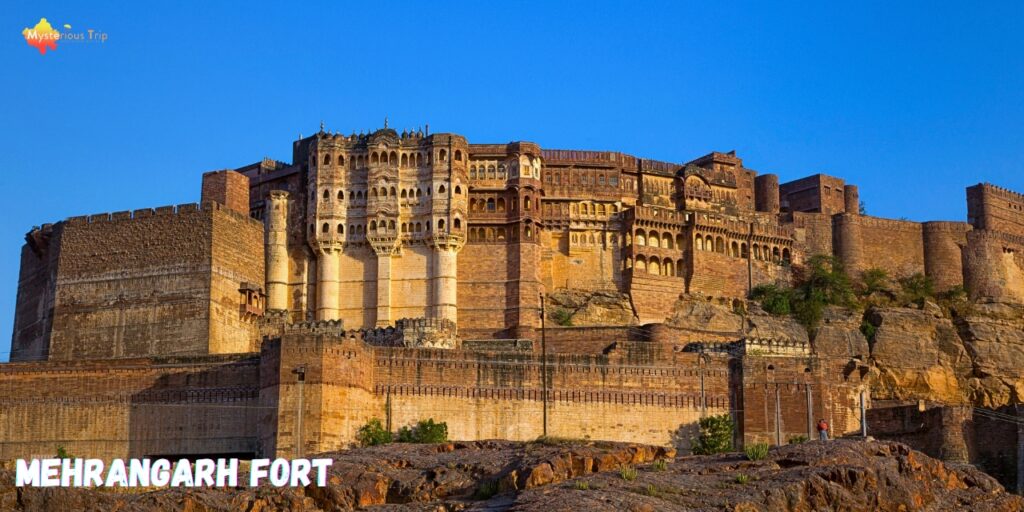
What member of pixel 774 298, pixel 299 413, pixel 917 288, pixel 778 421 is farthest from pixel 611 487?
pixel 917 288

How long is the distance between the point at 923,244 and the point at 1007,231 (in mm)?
6874

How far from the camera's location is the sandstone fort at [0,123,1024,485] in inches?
2645

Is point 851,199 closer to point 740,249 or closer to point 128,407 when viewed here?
point 740,249

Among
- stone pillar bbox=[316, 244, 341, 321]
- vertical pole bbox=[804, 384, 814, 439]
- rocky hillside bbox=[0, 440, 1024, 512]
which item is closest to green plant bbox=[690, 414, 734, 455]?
vertical pole bbox=[804, 384, 814, 439]

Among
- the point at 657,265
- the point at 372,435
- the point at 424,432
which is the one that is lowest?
the point at 372,435

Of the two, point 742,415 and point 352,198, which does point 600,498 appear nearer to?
point 742,415

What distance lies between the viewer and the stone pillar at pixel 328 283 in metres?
83.4

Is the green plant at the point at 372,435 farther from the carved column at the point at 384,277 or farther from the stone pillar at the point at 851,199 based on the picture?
the stone pillar at the point at 851,199

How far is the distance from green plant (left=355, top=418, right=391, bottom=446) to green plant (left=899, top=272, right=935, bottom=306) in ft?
125

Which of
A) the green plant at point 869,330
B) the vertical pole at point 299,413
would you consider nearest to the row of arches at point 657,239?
the green plant at point 869,330

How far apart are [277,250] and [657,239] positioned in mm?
20065

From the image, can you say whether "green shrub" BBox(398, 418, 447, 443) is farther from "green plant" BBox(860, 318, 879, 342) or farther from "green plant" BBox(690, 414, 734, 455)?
"green plant" BBox(860, 318, 879, 342)

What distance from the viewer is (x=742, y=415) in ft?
232

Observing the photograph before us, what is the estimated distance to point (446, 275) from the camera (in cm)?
8312
